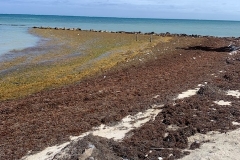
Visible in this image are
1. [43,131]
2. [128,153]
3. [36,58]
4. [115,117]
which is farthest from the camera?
[36,58]

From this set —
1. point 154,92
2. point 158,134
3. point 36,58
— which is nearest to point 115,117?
point 158,134

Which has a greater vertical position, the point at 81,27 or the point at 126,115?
the point at 81,27

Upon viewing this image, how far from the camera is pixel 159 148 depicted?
7.71 metres

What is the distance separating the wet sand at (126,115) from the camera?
768 cm

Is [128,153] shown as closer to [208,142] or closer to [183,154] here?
[183,154]

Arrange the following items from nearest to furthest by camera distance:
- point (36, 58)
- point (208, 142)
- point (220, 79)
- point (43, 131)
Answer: point (208, 142) → point (43, 131) → point (220, 79) → point (36, 58)


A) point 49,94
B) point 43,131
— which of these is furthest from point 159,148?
point 49,94

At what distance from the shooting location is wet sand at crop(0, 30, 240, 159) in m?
7.68

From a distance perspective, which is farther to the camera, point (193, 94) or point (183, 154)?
point (193, 94)

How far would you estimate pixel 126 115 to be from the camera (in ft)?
34.0

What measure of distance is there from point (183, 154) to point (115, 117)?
3187 mm

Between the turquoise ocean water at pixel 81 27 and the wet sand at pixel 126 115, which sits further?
the turquoise ocean water at pixel 81 27

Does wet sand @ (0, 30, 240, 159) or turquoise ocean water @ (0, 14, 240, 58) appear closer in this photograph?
wet sand @ (0, 30, 240, 159)

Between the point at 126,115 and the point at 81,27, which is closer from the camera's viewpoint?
the point at 126,115
